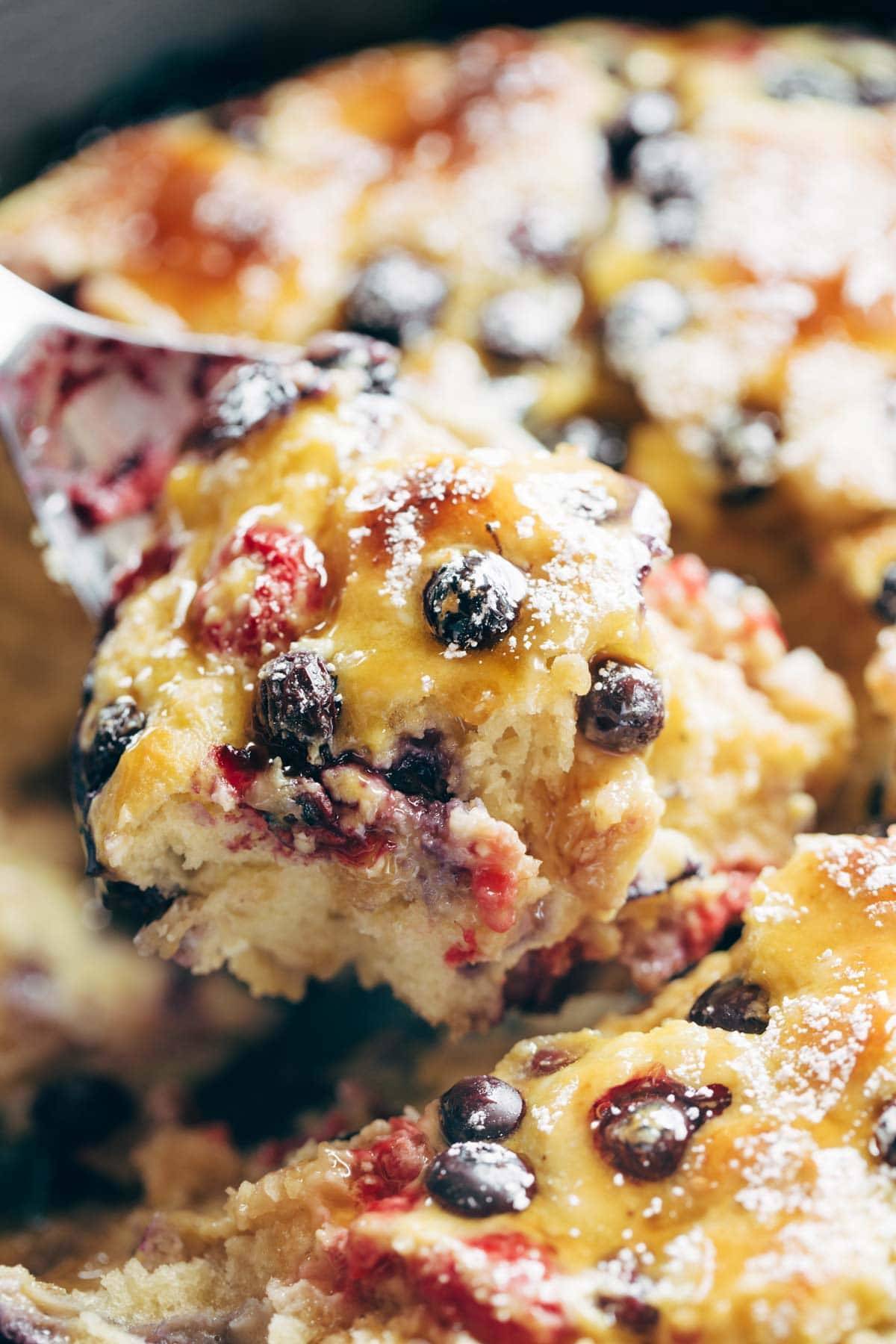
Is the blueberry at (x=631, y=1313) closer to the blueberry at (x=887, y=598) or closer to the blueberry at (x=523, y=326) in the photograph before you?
the blueberry at (x=887, y=598)

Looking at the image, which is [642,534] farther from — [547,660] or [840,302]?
[840,302]

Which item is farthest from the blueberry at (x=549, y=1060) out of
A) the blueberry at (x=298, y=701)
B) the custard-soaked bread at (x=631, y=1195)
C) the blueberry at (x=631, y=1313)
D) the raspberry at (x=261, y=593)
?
the raspberry at (x=261, y=593)

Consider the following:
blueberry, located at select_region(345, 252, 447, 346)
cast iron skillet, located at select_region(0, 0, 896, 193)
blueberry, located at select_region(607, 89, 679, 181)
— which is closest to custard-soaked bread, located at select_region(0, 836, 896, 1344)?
blueberry, located at select_region(345, 252, 447, 346)

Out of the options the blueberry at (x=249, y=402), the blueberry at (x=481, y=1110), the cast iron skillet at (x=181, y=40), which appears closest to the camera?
the blueberry at (x=481, y=1110)

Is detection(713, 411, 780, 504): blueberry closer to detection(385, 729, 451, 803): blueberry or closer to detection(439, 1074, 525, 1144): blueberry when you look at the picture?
detection(385, 729, 451, 803): blueberry

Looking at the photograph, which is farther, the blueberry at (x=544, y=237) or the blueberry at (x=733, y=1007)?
the blueberry at (x=544, y=237)

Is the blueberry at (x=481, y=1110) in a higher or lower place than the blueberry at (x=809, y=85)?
lower

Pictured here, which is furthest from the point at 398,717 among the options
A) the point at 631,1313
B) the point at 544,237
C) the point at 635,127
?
the point at 635,127

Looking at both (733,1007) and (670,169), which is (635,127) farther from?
(733,1007)
